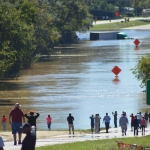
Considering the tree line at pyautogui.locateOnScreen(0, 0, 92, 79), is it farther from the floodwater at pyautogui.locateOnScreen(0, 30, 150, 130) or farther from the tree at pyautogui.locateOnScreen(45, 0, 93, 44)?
the floodwater at pyautogui.locateOnScreen(0, 30, 150, 130)

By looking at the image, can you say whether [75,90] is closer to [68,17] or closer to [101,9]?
[68,17]

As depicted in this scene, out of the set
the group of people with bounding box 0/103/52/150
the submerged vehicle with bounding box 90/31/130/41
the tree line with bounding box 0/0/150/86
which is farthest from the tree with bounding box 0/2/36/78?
the submerged vehicle with bounding box 90/31/130/41

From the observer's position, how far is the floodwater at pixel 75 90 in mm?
44344

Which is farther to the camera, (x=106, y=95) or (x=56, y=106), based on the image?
(x=106, y=95)

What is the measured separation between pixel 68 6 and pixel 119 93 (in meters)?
67.0

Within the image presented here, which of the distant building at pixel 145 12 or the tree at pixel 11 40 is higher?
the tree at pixel 11 40

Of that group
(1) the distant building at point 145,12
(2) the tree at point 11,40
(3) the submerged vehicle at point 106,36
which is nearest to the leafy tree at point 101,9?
Result: (1) the distant building at point 145,12

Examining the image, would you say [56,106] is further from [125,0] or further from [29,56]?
[125,0]

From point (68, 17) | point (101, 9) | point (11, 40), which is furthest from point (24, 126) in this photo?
point (101, 9)

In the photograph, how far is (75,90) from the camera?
55.8 meters

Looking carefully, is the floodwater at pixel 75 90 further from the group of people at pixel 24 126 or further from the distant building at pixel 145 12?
the distant building at pixel 145 12

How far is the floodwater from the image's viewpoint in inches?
1746

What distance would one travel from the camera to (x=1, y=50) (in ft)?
180

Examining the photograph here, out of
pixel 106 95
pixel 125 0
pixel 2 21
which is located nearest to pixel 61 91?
pixel 106 95
